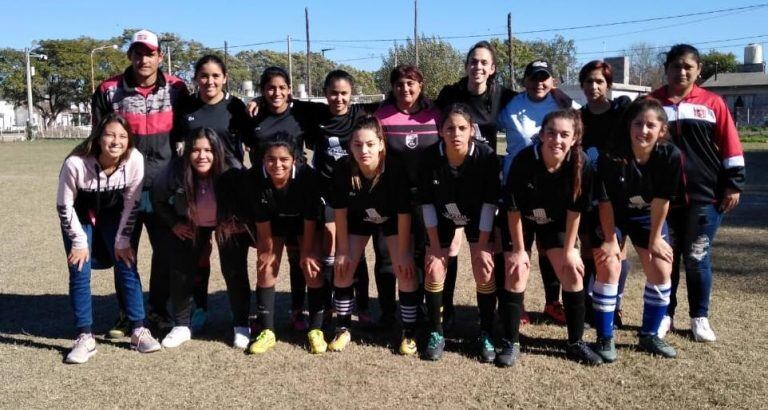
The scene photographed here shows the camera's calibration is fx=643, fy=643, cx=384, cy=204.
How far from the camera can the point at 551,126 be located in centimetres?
402

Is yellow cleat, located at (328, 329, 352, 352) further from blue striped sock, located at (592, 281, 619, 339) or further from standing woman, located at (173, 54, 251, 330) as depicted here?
blue striped sock, located at (592, 281, 619, 339)

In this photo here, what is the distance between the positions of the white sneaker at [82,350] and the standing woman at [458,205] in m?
2.34

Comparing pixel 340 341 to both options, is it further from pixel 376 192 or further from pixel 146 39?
pixel 146 39

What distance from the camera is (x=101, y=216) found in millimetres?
4672

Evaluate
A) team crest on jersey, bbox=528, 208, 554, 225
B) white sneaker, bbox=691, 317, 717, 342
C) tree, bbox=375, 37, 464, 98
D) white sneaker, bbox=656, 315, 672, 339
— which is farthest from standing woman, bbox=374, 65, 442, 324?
tree, bbox=375, 37, 464, 98

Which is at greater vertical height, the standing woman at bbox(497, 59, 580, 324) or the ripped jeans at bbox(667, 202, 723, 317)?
the standing woman at bbox(497, 59, 580, 324)

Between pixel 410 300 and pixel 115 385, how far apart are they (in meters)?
2.00

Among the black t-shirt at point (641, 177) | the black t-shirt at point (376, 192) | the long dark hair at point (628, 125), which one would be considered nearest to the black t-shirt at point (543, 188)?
the black t-shirt at point (641, 177)

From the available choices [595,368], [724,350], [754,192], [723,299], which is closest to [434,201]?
[595,368]

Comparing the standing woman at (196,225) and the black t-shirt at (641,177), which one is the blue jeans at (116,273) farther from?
the black t-shirt at (641,177)

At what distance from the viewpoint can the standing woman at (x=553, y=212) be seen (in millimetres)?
4066

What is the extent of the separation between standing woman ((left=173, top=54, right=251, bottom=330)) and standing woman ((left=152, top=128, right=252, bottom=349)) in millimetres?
195

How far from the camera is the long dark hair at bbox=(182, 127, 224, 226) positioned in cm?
459

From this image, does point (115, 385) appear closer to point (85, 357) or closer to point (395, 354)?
point (85, 357)
